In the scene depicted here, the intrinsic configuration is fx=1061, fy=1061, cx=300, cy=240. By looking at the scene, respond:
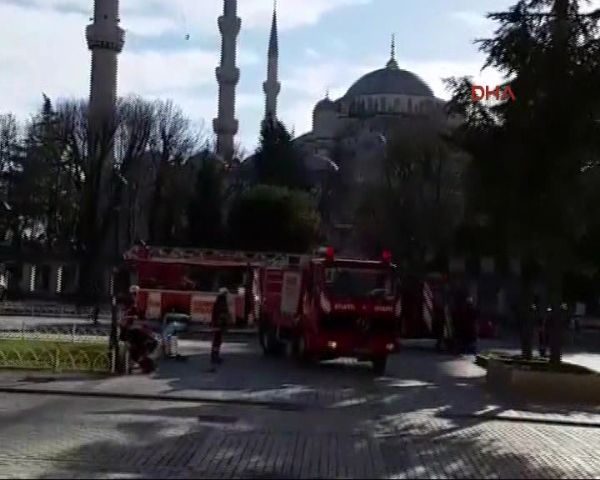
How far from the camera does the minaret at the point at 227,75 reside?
89.6 m

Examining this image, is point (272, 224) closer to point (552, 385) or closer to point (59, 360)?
point (59, 360)

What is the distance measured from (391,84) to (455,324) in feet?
264

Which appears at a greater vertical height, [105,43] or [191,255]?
[105,43]

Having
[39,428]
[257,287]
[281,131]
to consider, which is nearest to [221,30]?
[281,131]

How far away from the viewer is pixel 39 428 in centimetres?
1331

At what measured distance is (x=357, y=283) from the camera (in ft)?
79.0

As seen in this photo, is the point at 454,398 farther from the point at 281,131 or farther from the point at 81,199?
the point at 281,131

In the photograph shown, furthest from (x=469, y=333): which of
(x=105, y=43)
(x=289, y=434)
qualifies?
(x=105, y=43)

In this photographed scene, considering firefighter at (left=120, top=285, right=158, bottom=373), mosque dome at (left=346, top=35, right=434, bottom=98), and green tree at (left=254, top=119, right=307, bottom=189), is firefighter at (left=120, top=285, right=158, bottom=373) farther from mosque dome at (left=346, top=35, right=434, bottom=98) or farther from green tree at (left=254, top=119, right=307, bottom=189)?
mosque dome at (left=346, top=35, right=434, bottom=98)

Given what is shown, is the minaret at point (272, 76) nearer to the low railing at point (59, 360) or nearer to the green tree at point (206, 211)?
the green tree at point (206, 211)

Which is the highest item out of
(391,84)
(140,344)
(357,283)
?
(391,84)

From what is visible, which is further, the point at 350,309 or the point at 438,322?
the point at 438,322

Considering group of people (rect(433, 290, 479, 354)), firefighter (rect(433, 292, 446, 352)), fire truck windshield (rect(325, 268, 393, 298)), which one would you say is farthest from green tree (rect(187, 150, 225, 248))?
fire truck windshield (rect(325, 268, 393, 298))

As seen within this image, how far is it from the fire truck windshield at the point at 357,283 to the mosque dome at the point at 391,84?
86.5 meters
